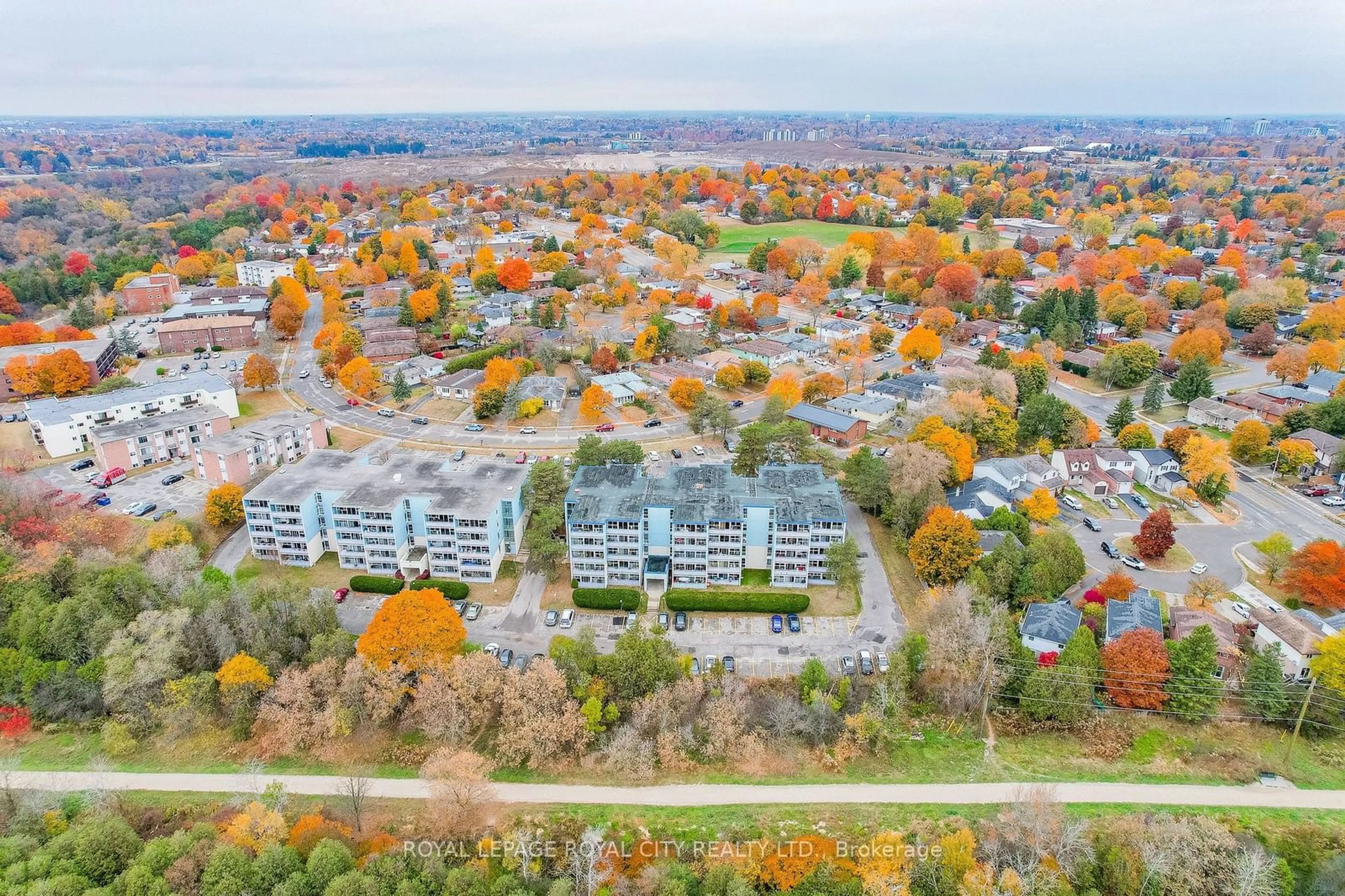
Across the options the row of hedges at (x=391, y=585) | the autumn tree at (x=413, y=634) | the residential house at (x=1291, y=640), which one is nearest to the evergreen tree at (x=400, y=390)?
the row of hedges at (x=391, y=585)

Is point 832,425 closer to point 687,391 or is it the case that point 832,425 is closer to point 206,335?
point 687,391

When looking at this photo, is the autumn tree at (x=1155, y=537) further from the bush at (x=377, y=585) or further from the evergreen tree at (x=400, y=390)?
the evergreen tree at (x=400, y=390)

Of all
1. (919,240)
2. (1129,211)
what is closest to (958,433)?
(919,240)

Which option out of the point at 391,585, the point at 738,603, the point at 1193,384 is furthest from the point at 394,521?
the point at 1193,384

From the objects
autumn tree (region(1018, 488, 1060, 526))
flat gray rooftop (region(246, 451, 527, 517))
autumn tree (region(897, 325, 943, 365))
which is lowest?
Answer: autumn tree (region(1018, 488, 1060, 526))

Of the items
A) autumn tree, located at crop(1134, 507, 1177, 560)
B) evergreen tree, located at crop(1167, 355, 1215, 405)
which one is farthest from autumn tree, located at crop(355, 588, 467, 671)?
evergreen tree, located at crop(1167, 355, 1215, 405)

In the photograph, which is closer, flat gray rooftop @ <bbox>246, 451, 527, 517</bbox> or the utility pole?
the utility pole

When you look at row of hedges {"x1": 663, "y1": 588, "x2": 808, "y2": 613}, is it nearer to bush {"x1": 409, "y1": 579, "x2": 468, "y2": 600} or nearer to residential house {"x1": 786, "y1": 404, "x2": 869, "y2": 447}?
bush {"x1": 409, "y1": 579, "x2": 468, "y2": 600}
